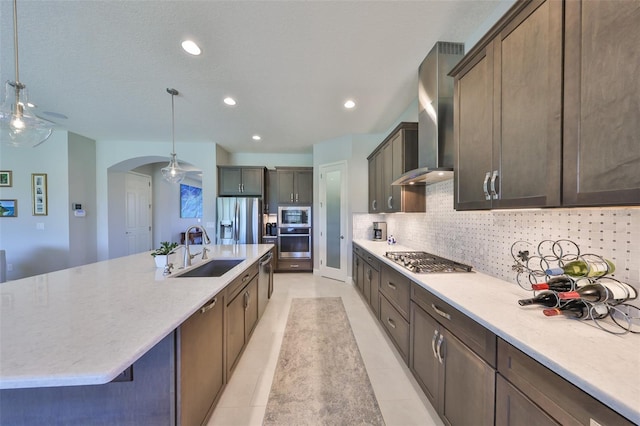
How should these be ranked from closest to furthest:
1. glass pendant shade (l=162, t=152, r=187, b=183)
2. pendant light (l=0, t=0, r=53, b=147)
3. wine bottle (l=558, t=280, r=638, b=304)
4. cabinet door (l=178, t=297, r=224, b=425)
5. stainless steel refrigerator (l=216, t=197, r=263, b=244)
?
1. wine bottle (l=558, t=280, r=638, b=304)
2. cabinet door (l=178, t=297, r=224, b=425)
3. pendant light (l=0, t=0, r=53, b=147)
4. glass pendant shade (l=162, t=152, r=187, b=183)
5. stainless steel refrigerator (l=216, t=197, r=263, b=244)

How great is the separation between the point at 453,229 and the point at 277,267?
383 centimetres

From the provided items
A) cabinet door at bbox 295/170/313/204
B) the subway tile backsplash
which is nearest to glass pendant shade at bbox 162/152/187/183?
cabinet door at bbox 295/170/313/204

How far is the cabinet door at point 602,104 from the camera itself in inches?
27.2

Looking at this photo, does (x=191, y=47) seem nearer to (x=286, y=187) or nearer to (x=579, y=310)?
(x=579, y=310)

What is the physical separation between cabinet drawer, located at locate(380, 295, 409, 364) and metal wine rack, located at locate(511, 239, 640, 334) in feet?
3.05

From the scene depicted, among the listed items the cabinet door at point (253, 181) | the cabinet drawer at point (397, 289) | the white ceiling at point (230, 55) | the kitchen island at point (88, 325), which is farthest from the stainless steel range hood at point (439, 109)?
the cabinet door at point (253, 181)

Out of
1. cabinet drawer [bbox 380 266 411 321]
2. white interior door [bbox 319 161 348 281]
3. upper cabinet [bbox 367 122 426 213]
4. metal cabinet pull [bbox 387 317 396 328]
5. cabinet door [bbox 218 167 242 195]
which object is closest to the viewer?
cabinet drawer [bbox 380 266 411 321]

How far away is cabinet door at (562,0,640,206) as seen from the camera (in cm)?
69

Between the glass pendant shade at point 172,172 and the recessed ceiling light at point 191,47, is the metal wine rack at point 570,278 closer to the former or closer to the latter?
the recessed ceiling light at point 191,47

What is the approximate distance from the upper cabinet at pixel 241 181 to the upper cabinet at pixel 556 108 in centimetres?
430

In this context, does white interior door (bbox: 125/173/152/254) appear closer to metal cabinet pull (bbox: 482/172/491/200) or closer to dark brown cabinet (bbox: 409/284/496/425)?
dark brown cabinet (bbox: 409/284/496/425)

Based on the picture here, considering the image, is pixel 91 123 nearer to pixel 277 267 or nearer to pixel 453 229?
pixel 277 267

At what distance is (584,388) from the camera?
2.00 ft

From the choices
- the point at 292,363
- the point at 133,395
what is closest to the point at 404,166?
the point at 292,363
